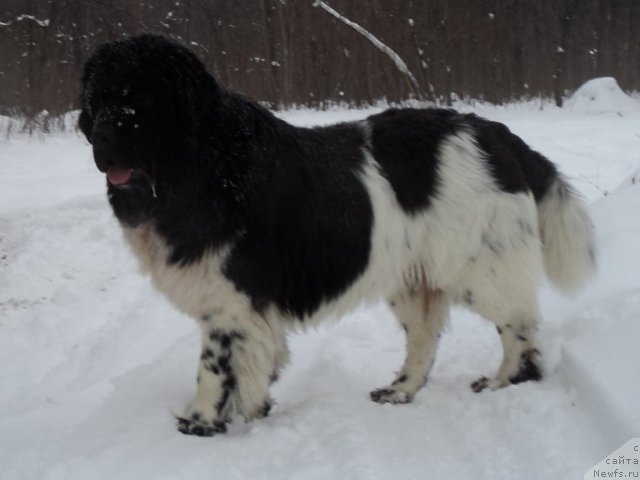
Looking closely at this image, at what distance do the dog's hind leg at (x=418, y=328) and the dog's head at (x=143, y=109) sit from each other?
5.42ft

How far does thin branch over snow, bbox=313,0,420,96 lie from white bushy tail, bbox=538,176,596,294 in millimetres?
13058

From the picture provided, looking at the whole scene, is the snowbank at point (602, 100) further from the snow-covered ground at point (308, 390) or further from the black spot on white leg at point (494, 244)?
the black spot on white leg at point (494, 244)

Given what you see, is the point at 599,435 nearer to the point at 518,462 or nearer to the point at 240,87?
the point at 518,462

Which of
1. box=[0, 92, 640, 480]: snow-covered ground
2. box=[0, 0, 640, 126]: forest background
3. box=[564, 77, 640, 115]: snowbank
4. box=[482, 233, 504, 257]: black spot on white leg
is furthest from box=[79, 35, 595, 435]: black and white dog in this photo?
box=[564, 77, 640, 115]: snowbank

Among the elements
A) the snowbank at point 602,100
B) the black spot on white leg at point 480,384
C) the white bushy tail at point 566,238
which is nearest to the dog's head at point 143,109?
the black spot on white leg at point 480,384

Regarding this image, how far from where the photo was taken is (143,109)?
10.4 ft

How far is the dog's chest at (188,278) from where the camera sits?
11.0 ft

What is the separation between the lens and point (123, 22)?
15219 millimetres

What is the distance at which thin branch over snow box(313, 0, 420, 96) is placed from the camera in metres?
16.5

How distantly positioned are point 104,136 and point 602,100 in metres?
15.7

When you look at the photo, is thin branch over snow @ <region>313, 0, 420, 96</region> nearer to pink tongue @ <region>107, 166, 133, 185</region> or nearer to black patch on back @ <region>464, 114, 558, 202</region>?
black patch on back @ <region>464, 114, 558, 202</region>

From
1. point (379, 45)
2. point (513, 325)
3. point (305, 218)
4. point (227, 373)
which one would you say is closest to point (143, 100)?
point (305, 218)

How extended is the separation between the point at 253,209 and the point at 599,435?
1866 millimetres

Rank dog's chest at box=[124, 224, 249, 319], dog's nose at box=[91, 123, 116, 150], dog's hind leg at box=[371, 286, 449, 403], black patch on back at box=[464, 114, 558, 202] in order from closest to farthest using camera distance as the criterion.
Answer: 1. dog's nose at box=[91, 123, 116, 150]
2. dog's chest at box=[124, 224, 249, 319]
3. black patch on back at box=[464, 114, 558, 202]
4. dog's hind leg at box=[371, 286, 449, 403]
